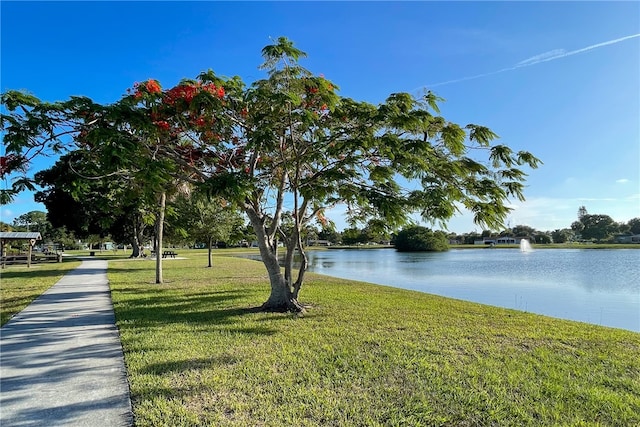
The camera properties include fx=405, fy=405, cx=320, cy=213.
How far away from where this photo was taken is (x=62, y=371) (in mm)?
4543

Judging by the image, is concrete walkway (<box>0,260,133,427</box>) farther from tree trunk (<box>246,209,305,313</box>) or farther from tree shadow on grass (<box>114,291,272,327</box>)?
tree trunk (<box>246,209,305,313</box>)

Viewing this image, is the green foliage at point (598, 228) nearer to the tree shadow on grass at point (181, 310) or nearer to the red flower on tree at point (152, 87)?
the tree shadow on grass at point (181, 310)

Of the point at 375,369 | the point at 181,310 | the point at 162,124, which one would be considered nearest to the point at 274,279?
the point at 181,310

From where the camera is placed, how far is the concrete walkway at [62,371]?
342 cm

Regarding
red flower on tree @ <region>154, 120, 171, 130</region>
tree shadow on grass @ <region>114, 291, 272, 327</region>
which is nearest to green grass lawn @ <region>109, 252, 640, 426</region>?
tree shadow on grass @ <region>114, 291, 272, 327</region>

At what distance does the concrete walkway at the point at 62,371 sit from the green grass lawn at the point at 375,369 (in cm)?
22

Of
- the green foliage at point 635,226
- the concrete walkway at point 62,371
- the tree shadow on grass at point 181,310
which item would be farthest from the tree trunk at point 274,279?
Answer: the green foliage at point 635,226

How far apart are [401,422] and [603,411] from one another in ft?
5.87

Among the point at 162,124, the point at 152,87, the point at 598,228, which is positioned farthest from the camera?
the point at 598,228

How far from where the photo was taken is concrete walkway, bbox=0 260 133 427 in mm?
3419

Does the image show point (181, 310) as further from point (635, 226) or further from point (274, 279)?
point (635, 226)

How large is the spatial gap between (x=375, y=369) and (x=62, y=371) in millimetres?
3507

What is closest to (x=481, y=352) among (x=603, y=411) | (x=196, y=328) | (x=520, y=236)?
(x=603, y=411)

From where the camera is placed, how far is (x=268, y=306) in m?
8.45
